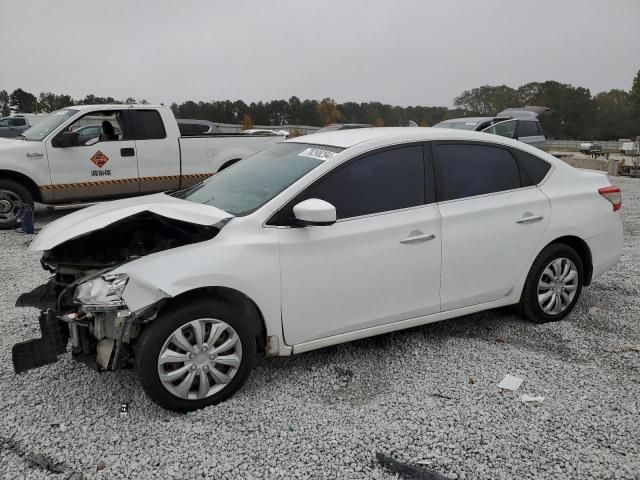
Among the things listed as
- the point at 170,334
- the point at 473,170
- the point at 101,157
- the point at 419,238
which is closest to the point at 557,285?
the point at 473,170

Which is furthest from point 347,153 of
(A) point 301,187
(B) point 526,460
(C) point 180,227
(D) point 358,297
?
(B) point 526,460

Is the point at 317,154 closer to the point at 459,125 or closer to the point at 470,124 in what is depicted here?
the point at 470,124

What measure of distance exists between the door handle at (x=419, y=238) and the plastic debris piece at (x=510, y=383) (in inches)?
41.2

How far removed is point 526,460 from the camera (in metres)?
2.79

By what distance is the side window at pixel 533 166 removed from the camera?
436 centimetres

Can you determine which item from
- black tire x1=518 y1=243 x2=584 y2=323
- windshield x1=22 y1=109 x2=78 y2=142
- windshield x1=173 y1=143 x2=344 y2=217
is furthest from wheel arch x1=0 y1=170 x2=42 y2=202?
black tire x1=518 y1=243 x2=584 y2=323

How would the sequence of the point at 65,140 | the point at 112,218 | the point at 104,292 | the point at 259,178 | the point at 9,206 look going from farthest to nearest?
the point at 65,140 < the point at 9,206 < the point at 259,178 < the point at 112,218 < the point at 104,292

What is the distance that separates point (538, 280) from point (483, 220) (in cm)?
80

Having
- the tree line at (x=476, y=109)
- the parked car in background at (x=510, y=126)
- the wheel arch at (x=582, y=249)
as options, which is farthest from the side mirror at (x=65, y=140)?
the tree line at (x=476, y=109)

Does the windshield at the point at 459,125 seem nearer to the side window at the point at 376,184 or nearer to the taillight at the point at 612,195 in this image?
the taillight at the point at 612,195

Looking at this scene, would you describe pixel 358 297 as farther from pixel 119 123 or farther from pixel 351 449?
Answer: pixel 119 123

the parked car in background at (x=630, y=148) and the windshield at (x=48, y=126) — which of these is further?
the parked car in background at (x=630, y=148)

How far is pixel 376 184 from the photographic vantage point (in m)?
3.74

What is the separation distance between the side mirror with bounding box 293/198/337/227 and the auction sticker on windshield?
54cm
